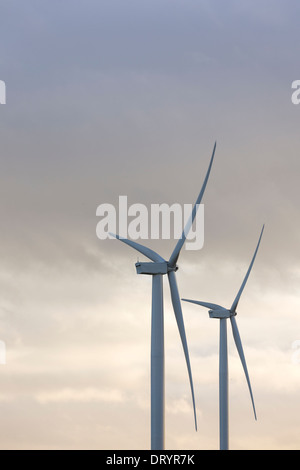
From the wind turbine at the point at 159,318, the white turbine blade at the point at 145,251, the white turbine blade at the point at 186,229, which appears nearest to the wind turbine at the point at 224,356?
the wind turbine at the point at 159,318

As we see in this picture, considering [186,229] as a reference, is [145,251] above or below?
below

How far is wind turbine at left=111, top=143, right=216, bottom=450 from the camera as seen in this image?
57594 mm

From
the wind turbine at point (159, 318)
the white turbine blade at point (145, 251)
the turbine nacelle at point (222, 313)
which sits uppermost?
the turbine nacelle at point (222, 313)

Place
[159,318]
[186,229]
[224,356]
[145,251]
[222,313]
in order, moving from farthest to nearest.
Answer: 1. [222,313]
2. [224,356]
3. [145,251]
4. [186,229]
5. [159,318]

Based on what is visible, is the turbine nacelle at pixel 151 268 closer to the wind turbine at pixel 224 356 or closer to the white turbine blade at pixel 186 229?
the white turbine blade at pixel 186 229

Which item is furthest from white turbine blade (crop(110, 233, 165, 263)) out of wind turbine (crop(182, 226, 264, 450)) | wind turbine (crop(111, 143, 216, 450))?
wind turbine (crop(182, 226, 264, 450))

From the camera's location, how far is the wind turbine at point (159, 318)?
5759 centimetres

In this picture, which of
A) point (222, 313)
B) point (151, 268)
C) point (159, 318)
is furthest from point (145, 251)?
point (222, 313)

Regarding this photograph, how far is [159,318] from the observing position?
193ft

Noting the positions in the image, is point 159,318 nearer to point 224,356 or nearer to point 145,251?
point 145,251
